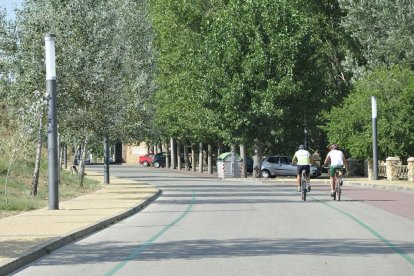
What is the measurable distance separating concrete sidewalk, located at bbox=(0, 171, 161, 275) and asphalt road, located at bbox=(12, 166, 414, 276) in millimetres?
267

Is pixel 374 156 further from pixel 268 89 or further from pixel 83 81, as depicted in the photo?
pixel 83 81

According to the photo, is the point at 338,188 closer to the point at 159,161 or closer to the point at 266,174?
the point at 266,174

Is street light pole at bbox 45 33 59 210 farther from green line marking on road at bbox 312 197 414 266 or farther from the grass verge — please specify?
green line marking on road at bbox 312 197 414 266

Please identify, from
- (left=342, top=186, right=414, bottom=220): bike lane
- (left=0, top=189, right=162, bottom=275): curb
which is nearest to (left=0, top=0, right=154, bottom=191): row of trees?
(left=0, top=189, right=162, bottom=275): curb

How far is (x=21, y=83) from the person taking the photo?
98.1 ft

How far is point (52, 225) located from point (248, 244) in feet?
18.0

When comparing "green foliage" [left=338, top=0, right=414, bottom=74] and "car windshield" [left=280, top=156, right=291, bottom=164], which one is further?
"car windshield" [left=280, top=156, right=291, bottom=164]

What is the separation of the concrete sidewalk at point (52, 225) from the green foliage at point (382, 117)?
23.7 meters

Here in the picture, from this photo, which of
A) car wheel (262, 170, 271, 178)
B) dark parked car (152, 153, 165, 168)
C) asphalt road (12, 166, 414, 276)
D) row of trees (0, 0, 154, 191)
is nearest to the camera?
asphalt road (12, 166, 414, 276)

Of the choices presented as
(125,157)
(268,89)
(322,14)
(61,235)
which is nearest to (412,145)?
(268,89)

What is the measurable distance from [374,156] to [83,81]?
22.1 m

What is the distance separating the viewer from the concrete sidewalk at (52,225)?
13969 mm

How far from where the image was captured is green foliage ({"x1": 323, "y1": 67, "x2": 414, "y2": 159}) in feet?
166

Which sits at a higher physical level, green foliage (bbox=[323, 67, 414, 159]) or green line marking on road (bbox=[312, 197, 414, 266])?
green foliage (bbox=[323, 67, 414, 159])
